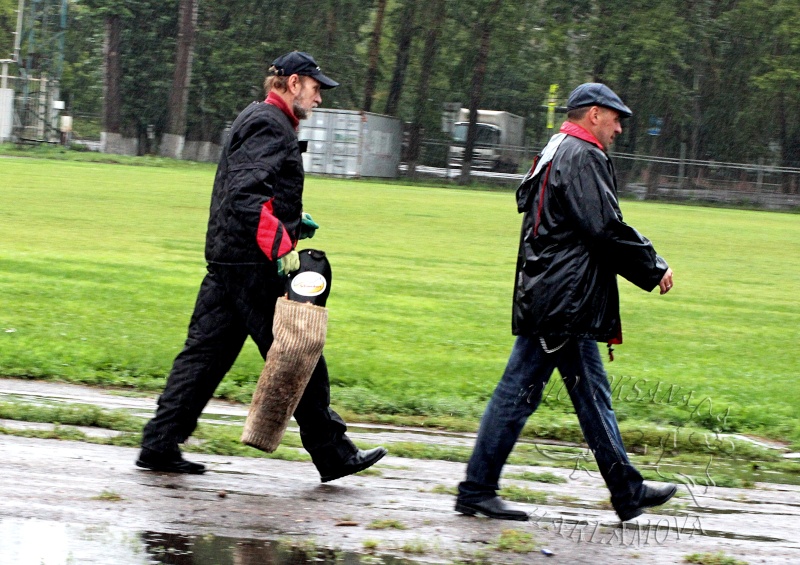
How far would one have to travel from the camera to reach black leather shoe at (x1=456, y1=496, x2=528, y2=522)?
17.2 feet

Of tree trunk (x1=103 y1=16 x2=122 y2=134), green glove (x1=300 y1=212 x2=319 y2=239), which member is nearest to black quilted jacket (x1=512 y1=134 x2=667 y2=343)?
green glove (x1=300 y1=212 x2=319 y2=239)

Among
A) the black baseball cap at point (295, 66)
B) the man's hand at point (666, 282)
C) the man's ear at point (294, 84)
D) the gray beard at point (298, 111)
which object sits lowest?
Result: the man's hand at point (666, 282)

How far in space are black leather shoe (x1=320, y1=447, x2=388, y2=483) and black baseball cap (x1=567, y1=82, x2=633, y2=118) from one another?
1.83 meters

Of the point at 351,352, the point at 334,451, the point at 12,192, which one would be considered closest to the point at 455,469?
the point at 334,451

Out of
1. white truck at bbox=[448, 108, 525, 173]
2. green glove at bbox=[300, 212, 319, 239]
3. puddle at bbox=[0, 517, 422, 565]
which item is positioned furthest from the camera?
white truck at bbox=[448, 108, 525, 173]

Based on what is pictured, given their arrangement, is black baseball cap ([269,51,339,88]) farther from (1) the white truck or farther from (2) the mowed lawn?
(1) the white truck

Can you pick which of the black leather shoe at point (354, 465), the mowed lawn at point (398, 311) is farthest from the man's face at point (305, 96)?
the mowed lawn at point (398, 311)

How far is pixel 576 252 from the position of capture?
16.7 feet

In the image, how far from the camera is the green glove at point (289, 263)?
539cm

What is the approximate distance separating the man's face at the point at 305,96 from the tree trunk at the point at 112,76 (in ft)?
152

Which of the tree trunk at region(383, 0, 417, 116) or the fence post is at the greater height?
the tree trunk at region(383, 0, 417, 116)

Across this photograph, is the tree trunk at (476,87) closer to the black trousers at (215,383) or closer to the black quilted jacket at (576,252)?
the black trousers at (215,383)

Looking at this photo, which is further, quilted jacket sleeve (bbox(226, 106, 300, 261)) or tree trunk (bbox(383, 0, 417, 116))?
tree trunk (bbox(383, 0, 417, 116))

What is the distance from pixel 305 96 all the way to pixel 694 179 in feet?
157
